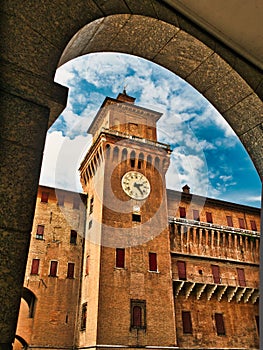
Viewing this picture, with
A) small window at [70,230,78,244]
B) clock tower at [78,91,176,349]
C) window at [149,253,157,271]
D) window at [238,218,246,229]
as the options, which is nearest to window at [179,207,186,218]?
clock tower at [78,91,176,349]

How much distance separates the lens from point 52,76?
7.35 ft

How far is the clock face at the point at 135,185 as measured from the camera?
2662 cm

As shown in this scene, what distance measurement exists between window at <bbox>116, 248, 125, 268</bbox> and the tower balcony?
14.6ft

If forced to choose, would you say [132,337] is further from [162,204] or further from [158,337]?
[162,204]

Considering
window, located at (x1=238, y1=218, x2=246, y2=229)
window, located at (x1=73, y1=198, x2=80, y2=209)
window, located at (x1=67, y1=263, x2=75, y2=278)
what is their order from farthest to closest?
window, located at (x1=238, y1=218, x2=246, y2=229), window, located at (x1=73, y1=198, x2=80, y2=209), window, located at (x1=67, y1=263, x2=75, y2=278)

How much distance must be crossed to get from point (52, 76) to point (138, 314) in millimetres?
22158

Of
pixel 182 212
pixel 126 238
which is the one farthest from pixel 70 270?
pixel 182 212

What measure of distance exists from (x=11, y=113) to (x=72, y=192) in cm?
2681

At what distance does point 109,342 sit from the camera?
2030 centimetres

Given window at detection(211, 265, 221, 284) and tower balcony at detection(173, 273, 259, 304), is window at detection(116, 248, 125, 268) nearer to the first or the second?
tower balcony at detection(173, 273, 259, 304)

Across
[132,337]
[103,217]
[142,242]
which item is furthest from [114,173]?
[132,337]

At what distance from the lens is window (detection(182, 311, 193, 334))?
76.8ft

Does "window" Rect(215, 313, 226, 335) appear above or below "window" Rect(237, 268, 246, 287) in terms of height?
below

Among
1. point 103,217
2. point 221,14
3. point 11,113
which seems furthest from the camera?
point 103,217
